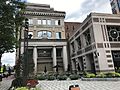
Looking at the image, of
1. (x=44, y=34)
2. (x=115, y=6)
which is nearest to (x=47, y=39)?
(x=44, y=34)

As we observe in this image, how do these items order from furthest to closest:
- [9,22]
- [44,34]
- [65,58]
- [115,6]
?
[115,6] → [44,34] → [65,58] → [9,22]

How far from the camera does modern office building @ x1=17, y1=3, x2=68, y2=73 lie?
117 feet

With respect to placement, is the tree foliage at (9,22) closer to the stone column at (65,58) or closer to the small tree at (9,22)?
the small tree at (9,22)

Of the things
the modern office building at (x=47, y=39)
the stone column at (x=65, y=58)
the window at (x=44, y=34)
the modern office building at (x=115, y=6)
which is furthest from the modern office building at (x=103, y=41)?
the modern office building at (x=115, y=6)

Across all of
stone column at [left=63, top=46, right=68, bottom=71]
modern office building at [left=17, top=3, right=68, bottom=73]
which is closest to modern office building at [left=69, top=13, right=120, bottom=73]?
A: stone column at [left=63, top=46, right=68, bottom=71]

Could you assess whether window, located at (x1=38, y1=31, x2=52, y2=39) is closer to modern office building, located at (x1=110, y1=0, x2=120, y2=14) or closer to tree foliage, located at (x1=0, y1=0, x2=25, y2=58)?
tree foliage, located at (x1=0, y1=0, x2=25, y2=58)

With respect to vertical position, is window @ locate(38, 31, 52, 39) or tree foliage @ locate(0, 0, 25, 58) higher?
window @ locate(38, 31, 52, 39)

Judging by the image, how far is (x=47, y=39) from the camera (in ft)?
118

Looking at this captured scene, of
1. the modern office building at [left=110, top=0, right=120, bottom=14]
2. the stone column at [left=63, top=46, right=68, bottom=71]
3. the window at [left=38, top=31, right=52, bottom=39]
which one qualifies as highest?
the modern office building at [left=110, top=0, right=120, bottom=14]

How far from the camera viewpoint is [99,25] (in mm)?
22688

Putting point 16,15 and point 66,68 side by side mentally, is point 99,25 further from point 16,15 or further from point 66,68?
point 66,68

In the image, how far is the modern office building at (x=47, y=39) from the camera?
3554 cm

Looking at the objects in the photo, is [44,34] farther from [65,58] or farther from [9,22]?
[9,22]

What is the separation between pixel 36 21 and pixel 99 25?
1930cm
